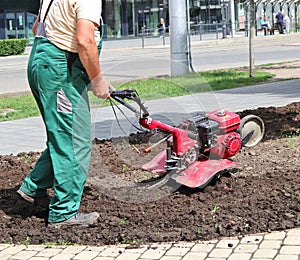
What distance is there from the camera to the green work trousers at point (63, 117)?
4.95 m

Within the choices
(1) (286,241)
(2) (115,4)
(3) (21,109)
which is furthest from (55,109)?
(2) (115,4)

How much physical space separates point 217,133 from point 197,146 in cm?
22

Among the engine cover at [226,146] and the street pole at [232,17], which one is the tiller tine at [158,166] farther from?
the street pole at [232,17]

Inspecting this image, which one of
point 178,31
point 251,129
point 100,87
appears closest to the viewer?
point 100,87

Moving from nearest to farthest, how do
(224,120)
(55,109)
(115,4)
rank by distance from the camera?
(55,109), (224,120), (115,4)

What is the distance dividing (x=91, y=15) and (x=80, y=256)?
1663mm

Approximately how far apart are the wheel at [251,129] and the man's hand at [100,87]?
210 cm

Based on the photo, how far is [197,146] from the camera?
580cm

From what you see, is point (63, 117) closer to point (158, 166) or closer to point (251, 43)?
point (158, 166)

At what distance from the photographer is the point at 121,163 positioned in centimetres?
712

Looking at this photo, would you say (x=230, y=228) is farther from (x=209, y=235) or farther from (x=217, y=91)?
(x=217, y=91)

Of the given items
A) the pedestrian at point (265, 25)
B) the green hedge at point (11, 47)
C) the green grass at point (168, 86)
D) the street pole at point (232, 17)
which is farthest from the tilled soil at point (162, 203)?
the pedestrian at point (265, 25)

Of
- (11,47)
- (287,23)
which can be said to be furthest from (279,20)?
(11,47)

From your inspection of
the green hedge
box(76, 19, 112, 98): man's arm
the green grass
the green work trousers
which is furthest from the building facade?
box(76, 19, 112, 98): man's arm
